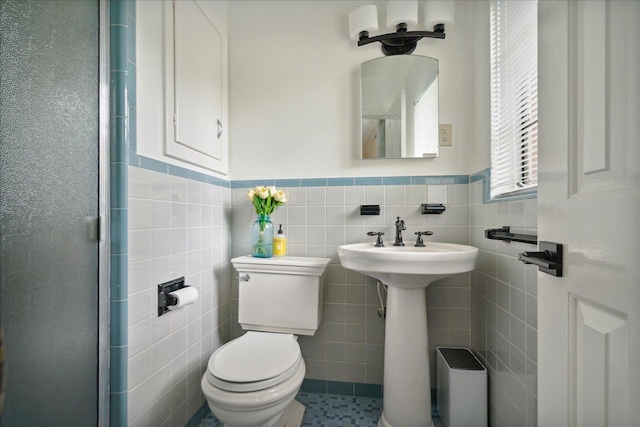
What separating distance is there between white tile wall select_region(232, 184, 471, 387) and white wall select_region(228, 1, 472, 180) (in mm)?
147

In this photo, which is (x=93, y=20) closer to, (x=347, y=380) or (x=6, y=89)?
(x=6, y=89)

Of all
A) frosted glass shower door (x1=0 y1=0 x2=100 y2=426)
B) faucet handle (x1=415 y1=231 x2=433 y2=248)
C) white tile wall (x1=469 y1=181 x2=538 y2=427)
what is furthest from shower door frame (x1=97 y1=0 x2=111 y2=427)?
white tile wall (x1=469 y1=181 x2=538 y2=427)

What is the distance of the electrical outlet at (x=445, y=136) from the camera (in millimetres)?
1579

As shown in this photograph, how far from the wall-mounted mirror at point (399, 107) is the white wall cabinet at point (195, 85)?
856 millimetres

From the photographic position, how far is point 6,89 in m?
0.69

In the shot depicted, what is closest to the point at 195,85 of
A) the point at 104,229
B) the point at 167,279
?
the point at 104,229

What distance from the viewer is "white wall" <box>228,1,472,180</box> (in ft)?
5.19

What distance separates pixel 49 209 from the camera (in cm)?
79

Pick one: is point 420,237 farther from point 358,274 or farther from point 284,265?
point 284,265

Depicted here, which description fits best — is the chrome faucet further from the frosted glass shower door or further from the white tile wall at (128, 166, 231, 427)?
the frosted glass shower door

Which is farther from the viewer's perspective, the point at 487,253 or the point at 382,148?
the point at 382,148

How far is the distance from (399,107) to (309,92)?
55 centimetres

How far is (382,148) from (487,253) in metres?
0.78

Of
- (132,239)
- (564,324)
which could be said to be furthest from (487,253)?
(132,239)
